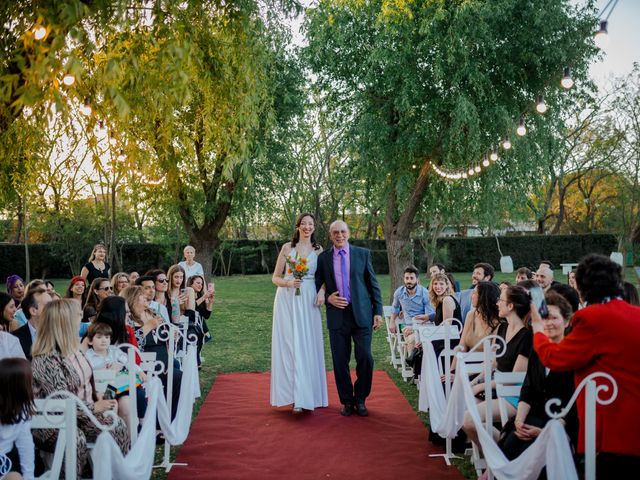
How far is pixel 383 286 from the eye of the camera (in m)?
29.3

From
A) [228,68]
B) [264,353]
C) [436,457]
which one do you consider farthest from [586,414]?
[264,353]

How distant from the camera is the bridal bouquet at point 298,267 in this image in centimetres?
710

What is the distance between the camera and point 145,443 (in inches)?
148

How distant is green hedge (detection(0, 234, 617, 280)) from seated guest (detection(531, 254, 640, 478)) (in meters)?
33.0

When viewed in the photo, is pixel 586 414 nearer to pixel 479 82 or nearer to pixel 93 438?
pixel 93 438

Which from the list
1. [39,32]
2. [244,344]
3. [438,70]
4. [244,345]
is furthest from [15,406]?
[438,70]

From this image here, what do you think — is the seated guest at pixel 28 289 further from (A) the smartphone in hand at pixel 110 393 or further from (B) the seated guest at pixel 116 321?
(A) the smartphone in hand at pixel 110 393

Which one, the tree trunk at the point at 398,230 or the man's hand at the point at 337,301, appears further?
the tree trunk at the point at 398,230

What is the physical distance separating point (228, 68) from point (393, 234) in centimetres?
867

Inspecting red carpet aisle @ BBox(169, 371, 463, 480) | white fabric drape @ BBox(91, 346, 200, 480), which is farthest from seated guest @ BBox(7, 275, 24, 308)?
white fabric drape @ BBox(91, 346, 200, 480)

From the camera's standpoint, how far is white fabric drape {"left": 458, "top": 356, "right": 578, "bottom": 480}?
3020 mm

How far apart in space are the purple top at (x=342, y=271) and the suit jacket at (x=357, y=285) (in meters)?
0.04

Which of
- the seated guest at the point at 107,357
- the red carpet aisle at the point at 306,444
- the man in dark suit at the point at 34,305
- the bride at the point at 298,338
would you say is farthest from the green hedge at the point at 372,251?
the seated guest at the point at 107,357

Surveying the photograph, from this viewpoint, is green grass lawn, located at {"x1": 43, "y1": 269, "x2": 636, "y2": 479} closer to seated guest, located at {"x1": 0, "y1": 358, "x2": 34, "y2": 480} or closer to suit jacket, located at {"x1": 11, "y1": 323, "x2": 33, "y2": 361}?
suit jacket, located at {"x1": 11, "y1": 323, "x2": 33, "y2": 361}
